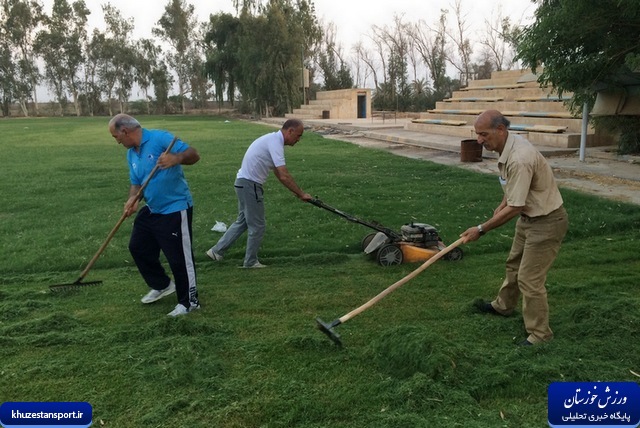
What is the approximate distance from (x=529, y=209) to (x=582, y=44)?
29.9ft

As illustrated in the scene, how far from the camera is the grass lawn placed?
323 centimetres

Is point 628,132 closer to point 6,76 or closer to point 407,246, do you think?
point 407,246

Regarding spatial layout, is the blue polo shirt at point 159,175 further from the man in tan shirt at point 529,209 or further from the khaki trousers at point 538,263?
the khaki trousers at point 538,263

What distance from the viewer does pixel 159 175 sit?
4461 millimetres

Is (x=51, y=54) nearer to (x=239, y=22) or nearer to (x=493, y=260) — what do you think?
(x=239, y=22)

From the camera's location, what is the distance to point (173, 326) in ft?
13.9

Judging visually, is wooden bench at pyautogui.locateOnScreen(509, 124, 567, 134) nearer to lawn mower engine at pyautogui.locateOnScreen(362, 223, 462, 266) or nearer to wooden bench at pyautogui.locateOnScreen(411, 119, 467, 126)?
wooden bench at pyautogui.locateOnScreen(411, 119, 467, 126)

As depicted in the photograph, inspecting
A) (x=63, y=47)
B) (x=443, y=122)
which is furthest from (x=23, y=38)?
(x=443, y=122)

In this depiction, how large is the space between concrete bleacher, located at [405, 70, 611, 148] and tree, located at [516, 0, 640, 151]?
178 cm

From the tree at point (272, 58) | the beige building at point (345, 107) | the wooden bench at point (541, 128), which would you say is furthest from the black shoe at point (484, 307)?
the tree at point (272, 58)

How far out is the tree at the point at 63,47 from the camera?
63.1 m

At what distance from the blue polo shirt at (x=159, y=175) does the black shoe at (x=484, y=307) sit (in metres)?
2.60

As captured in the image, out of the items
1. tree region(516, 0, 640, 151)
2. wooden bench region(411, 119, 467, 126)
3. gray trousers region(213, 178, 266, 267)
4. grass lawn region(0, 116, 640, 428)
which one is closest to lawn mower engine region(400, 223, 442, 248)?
grass lawn region(0, 116, 640, 428)

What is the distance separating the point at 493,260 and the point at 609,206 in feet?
10.5
